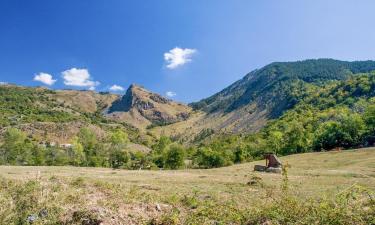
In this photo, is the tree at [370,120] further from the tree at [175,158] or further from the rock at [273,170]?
the rock at [273,170]

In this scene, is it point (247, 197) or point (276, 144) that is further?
point (276, 144)

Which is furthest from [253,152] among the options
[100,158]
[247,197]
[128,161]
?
[247,197]

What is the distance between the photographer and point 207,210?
579 inches

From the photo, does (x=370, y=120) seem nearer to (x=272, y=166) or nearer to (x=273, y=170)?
(x=272, y=166)

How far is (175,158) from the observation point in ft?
328

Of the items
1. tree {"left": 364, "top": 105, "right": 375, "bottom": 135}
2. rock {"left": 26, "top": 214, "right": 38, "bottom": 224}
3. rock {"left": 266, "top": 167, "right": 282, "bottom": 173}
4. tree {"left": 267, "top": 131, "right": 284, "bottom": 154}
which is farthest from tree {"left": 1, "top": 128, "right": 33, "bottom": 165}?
tree {"left": 364, "top": 105, "right": 375, "bottom": 135}

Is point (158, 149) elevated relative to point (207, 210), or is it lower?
elevated

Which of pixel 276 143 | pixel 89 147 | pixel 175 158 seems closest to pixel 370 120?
pixel 276 143

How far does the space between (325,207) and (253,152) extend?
356ft

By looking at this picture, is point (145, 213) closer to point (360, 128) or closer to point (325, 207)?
point (325, 207)

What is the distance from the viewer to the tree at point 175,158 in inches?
3927

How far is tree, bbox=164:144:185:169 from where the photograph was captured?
327 feet

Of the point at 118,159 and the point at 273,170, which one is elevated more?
the point at 118,159

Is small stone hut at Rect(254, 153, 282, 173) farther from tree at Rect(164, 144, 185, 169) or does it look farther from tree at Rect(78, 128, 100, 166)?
tree at Rect(78, 128, 100, 166)
